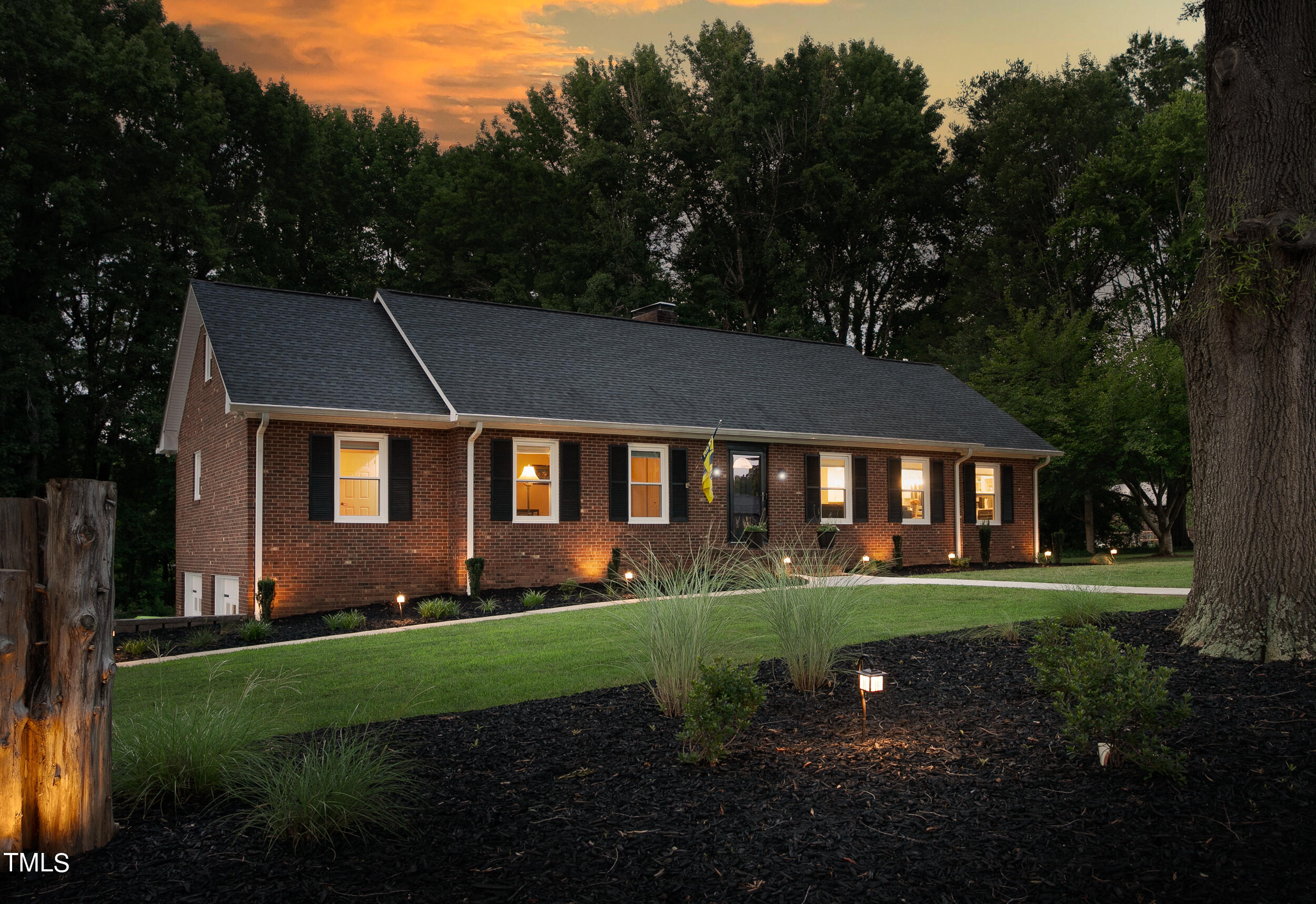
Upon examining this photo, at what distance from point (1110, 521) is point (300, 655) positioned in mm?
27078

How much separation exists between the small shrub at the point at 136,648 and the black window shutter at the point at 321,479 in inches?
136

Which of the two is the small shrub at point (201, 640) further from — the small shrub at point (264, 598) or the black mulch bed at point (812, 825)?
the black mulch bed at point (812, 825)

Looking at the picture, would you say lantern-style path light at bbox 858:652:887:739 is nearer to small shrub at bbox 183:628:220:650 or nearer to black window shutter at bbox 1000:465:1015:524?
small shrub at bbox 183:628:220:650

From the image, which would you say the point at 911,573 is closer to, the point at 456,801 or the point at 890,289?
the point at 456,801

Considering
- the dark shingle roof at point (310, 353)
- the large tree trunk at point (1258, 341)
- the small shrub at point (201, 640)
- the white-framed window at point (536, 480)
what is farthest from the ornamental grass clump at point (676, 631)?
the white-framed window at point (536, 480)

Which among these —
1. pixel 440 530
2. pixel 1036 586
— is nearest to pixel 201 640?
pixel 440 530

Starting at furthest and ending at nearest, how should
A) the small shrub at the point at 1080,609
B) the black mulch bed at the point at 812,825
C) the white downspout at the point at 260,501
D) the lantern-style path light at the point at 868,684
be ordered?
1. the white downspout at the point at 260,501
2. the small shrub at the point at 1080,609
3. the lantern-style path light at the point at 868,684
4. the black mulch bed at the point at 812,825

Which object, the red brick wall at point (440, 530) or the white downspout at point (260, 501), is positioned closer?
the white downspout at point (260, 501)

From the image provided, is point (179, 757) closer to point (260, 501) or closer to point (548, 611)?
point (548, 611)

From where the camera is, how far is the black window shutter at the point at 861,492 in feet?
59.2

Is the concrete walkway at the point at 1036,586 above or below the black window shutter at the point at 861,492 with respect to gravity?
below

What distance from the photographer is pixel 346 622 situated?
1131cm

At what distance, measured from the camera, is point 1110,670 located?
4.18 metres

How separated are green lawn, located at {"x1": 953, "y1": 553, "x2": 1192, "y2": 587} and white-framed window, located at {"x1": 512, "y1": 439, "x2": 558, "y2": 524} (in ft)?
22.2
